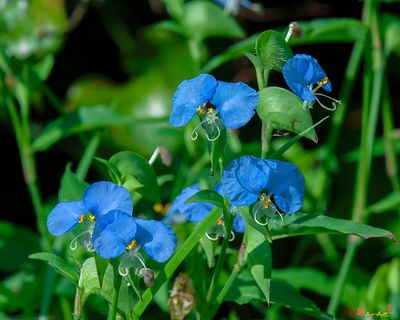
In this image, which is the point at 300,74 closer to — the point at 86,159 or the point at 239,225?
the point at 239,225

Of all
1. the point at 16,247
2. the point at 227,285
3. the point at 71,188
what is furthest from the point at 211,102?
the point at 16,247

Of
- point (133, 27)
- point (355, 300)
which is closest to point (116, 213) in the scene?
point (355, 300)

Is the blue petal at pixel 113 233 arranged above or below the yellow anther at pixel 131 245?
above

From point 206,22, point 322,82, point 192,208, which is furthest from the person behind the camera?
point 206,22

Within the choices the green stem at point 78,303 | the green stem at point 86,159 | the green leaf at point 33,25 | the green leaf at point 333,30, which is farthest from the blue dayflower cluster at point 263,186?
the green leaf at point 33,25

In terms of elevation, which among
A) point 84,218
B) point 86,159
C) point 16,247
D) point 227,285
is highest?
point 84,218

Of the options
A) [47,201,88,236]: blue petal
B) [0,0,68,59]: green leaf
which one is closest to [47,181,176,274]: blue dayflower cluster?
[47,201,88,236]: blue petal

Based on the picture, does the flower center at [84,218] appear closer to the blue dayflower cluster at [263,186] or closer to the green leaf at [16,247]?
the blue dayflower cluster at [263,186]
